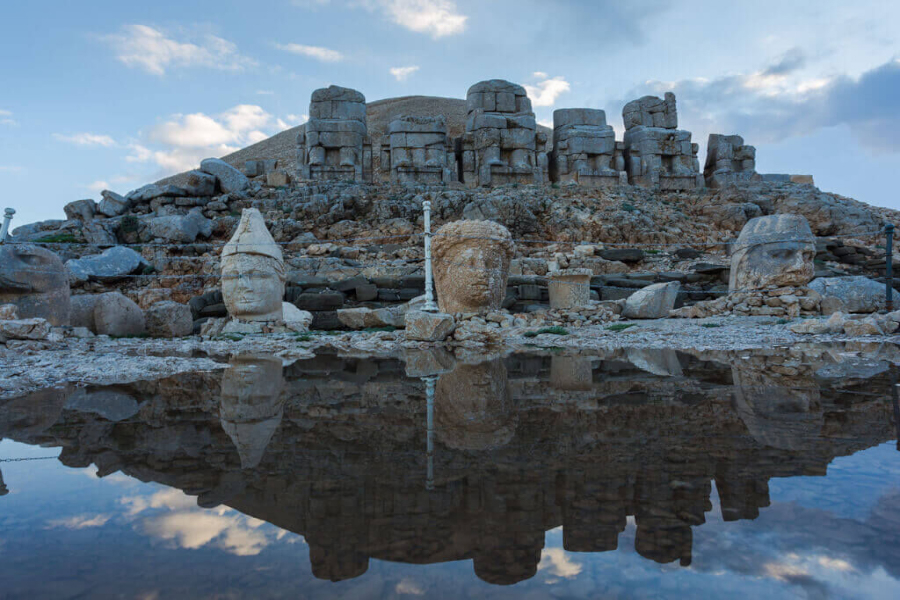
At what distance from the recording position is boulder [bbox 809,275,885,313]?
28.9ft

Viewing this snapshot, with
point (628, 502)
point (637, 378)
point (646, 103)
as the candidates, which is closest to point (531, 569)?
point (628, 502)

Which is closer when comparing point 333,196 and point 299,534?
point 299,534

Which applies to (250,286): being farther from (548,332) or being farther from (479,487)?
(479,487)

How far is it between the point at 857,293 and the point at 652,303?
327 cm

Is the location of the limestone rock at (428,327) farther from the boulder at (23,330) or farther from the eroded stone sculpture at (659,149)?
the eroded stone sculpture at (659,149)

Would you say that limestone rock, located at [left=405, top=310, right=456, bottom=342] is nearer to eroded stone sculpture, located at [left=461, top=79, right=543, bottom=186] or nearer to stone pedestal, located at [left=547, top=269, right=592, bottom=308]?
stone pedestal, located at [left=547, top=269, right=592, bottom=308]

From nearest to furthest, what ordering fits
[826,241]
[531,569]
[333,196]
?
[531,569]
[826,241]
[333,196]

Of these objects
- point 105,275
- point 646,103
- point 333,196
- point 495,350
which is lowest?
point 495,350

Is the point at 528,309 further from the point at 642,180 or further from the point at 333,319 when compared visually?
the point at 642,180

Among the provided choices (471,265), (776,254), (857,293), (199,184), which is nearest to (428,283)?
(471,265)

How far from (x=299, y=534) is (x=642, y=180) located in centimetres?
2315

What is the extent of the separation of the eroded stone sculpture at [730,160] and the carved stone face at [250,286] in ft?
66.1

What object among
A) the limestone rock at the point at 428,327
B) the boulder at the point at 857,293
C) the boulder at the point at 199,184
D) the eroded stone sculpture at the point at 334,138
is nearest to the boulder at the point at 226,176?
the boulder at the point at 199,184

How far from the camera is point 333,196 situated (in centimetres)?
1817
